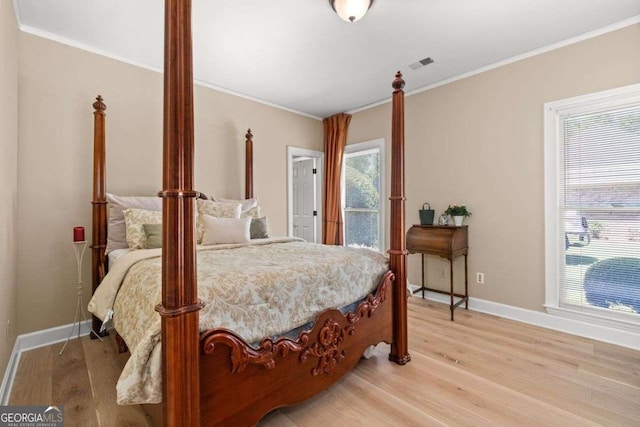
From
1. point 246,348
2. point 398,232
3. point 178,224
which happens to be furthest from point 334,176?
point 178,224

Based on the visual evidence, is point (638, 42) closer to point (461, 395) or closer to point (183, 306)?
point (461, 395)

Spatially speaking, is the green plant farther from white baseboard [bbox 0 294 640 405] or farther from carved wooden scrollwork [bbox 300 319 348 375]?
carved wooden scrollwork [bbox 300 319 348 375]

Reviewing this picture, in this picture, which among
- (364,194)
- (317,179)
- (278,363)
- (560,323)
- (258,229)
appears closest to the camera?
(278,363)

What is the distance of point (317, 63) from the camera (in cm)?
297

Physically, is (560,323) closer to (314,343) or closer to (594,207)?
(594,207)

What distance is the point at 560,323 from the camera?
2684 millimetres

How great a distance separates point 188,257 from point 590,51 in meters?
3.48

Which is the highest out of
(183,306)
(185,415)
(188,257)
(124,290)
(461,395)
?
(188,257)

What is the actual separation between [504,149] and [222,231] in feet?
9.34

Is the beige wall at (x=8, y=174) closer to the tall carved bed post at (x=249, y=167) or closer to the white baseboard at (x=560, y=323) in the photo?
the tall carved bed post at (x=249, y=167)

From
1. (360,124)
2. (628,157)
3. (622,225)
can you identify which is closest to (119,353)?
(360,124)

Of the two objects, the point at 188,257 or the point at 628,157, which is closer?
the point at 188,257

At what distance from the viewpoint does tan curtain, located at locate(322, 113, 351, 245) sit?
4469 millimetres

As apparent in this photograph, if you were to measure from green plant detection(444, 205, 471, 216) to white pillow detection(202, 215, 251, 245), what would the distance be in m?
2.20
